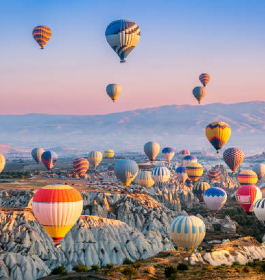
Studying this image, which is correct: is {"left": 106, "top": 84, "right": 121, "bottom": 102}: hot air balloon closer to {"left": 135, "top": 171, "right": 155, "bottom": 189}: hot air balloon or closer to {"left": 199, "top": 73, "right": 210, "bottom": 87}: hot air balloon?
{"left": 135, "top": 171, "right": 155, "bottom": 189}: hot air balloon

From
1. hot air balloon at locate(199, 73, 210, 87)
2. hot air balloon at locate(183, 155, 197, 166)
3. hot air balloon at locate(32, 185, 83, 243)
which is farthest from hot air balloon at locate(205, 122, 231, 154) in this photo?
hot air balloon at locate(183, 155, 197, 166)

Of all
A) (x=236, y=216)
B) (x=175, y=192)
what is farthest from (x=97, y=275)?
(x=175, y=192)

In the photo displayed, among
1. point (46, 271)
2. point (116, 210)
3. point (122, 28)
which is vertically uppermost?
point (122, 28)

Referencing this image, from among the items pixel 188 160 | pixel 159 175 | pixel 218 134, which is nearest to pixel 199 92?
pixel 159 175

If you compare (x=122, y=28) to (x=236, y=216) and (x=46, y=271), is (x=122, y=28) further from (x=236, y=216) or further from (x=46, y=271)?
(x=236, y=216)

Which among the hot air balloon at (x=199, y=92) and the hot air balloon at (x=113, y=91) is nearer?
the hot air balloon at (x=113, y=91)

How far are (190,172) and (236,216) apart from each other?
18430 millimetres

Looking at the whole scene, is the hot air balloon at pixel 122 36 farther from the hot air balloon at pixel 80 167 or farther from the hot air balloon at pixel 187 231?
the hot air balloon at pixel 80 167

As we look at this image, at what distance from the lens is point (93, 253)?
74125 mm

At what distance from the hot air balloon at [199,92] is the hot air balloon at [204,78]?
5.14 metres

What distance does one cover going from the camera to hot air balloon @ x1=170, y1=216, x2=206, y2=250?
61.2 m

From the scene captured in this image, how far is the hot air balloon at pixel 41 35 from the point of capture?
11356 cm

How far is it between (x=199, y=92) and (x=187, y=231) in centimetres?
6982

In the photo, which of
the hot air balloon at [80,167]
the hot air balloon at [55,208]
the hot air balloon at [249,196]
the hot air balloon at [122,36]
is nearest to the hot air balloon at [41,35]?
the hot air balloon at [80,167]
